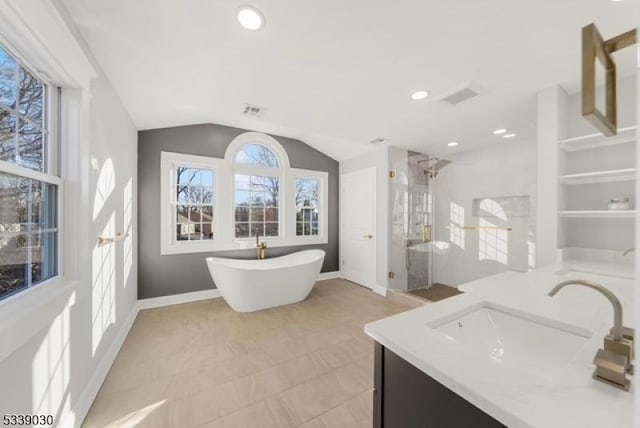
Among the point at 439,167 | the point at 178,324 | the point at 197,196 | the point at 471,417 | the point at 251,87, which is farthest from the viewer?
the point at 439,167

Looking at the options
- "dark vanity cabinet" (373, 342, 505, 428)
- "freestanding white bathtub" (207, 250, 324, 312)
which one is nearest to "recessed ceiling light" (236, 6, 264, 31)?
"dark vanity cabinet" (373, 342, 505, 428)

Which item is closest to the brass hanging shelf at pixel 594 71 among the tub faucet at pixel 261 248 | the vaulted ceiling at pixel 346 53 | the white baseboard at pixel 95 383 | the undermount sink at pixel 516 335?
the undermount sink at pixel 516 335

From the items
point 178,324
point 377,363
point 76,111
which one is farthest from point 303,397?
point 76,111

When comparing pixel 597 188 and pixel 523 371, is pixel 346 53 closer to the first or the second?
pixel 523 371

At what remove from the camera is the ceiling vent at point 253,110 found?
8.03ft

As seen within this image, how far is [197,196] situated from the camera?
3557mm

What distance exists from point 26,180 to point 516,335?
2.26 m

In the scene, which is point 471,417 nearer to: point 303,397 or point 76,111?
point 303,397

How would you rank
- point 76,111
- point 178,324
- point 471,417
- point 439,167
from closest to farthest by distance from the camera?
point 471,417 → point 76,111 → point 178,324 → point 439,167

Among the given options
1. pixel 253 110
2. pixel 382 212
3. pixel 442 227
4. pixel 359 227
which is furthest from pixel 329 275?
pixel 253 110

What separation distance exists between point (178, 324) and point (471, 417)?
296cm

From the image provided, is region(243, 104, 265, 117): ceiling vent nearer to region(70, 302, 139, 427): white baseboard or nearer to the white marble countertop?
the white marble countertop

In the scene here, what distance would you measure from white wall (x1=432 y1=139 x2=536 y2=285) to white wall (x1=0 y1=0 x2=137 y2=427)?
4163mm

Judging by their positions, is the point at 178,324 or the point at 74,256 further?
the point at 178,324
